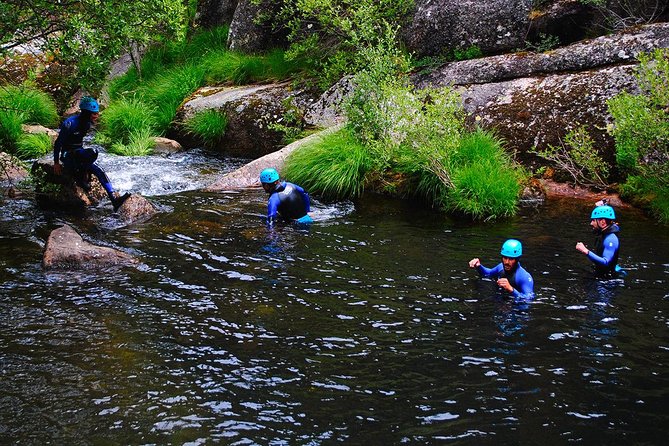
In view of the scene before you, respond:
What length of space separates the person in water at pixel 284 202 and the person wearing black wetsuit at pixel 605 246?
4.89m

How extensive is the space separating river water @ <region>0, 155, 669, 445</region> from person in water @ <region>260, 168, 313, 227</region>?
605 millimetres

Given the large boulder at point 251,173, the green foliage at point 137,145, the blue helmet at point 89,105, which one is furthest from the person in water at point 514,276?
the green foliage at point 137,145

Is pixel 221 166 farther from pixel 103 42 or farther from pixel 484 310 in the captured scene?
pixel 484 310

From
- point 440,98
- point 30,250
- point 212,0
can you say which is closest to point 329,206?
point 440,98

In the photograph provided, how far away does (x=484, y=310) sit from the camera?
7.80 meters

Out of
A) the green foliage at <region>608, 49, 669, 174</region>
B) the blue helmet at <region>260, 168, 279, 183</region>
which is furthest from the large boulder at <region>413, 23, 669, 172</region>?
the blue helmet at <region>260, 168, 279, 183</region>

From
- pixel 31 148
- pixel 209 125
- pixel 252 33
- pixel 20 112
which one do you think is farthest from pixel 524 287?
pixel 252 33

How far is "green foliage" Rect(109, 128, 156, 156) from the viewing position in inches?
673

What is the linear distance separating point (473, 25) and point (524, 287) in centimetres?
978

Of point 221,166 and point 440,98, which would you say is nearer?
point 440,98

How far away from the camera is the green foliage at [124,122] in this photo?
18.3 m

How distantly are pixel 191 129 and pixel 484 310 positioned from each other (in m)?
12.5

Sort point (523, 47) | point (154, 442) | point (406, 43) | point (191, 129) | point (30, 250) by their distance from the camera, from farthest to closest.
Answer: point (191, 129)
point (406, 43)
point (523, 47)
point (30, 250)
point (154, 442)

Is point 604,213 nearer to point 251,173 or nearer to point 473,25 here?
point 251,173
